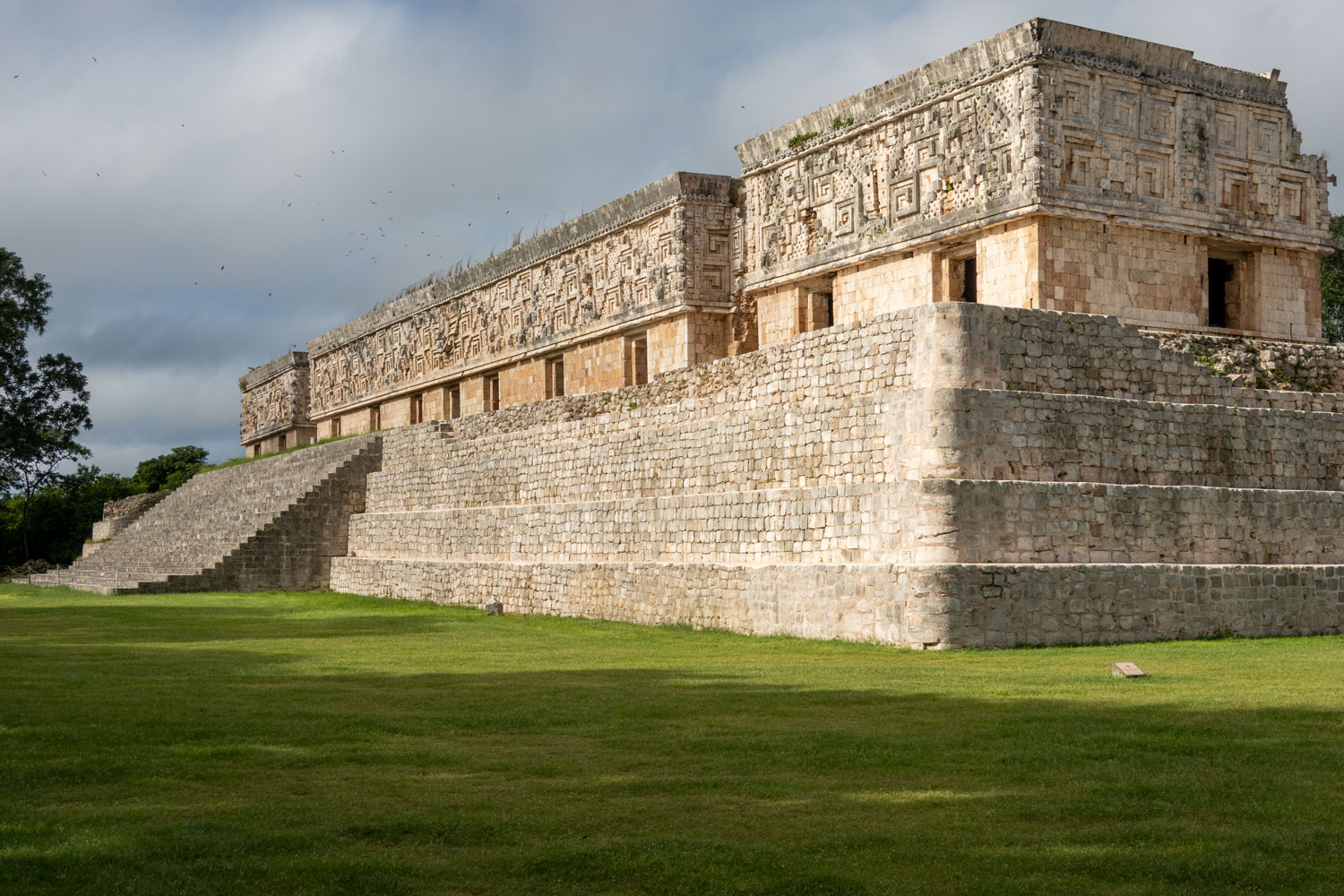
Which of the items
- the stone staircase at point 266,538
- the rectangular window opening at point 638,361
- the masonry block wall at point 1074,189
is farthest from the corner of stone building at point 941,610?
the stone staircase at point 266,538

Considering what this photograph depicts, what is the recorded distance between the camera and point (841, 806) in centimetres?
492

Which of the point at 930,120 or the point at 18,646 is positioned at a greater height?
the point at 930,120

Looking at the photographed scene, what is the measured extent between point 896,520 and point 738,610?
7.10 ft

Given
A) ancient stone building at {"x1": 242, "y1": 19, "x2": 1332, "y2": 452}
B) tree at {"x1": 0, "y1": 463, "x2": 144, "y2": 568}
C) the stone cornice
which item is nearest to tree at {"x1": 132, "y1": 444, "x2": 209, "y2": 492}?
tree at {"x1": 0, "y1": 463, "x2": 144, "y2": 568}

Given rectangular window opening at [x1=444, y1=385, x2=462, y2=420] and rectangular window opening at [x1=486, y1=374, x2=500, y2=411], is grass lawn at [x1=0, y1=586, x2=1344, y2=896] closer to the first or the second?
rectangular window opening at [x1=486, y1=374, x2=500, y2=411]

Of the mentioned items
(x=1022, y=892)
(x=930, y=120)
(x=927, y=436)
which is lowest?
(x=1022, y=892)

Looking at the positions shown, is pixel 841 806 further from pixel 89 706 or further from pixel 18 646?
pixel 18 646

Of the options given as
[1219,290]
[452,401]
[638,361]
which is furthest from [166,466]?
[1219,290]

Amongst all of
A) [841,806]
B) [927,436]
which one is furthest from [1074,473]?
[841,806]

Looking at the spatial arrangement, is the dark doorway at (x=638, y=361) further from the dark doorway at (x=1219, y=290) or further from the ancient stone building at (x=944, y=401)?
the dark doorway at (x=1219, y=290)

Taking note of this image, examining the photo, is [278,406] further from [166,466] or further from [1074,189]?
[1074,189]

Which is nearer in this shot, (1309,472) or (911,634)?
(911,634)

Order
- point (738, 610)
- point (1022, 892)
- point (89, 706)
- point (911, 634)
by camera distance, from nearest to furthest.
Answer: point (1022, 892) < point (89, 706) < point (911, 634) < point (738, 610)

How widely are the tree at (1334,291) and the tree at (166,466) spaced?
110 feet
